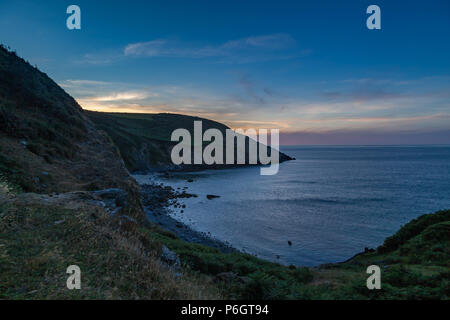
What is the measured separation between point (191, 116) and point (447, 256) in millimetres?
180654

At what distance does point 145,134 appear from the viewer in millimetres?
128500

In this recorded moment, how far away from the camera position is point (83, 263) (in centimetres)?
509

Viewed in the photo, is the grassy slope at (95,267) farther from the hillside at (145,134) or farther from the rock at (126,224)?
the hillside at (145,134)

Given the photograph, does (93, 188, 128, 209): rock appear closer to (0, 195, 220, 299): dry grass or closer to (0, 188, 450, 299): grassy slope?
(0, 188, 450, 299): grassy slope

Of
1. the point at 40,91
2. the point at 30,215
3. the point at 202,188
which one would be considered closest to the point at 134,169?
the point at 202,188

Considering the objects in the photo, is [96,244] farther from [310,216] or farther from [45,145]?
[310,216]

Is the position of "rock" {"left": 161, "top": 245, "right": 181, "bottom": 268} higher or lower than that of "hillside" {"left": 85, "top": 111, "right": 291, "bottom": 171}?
lower

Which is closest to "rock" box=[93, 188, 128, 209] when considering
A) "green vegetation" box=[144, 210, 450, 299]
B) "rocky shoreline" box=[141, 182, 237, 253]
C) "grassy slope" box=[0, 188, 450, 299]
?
"grassy slope" box=[0, 188, 450, 299]

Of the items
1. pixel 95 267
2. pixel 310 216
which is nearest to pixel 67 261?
pixel 95 267

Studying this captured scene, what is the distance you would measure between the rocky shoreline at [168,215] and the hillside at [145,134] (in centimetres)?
4121

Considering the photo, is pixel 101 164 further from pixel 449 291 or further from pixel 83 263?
pixel 449 291

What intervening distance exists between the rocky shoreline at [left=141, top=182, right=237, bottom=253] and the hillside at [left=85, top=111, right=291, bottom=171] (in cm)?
4121

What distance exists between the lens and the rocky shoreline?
28125 millimetres

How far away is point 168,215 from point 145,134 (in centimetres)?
9866
